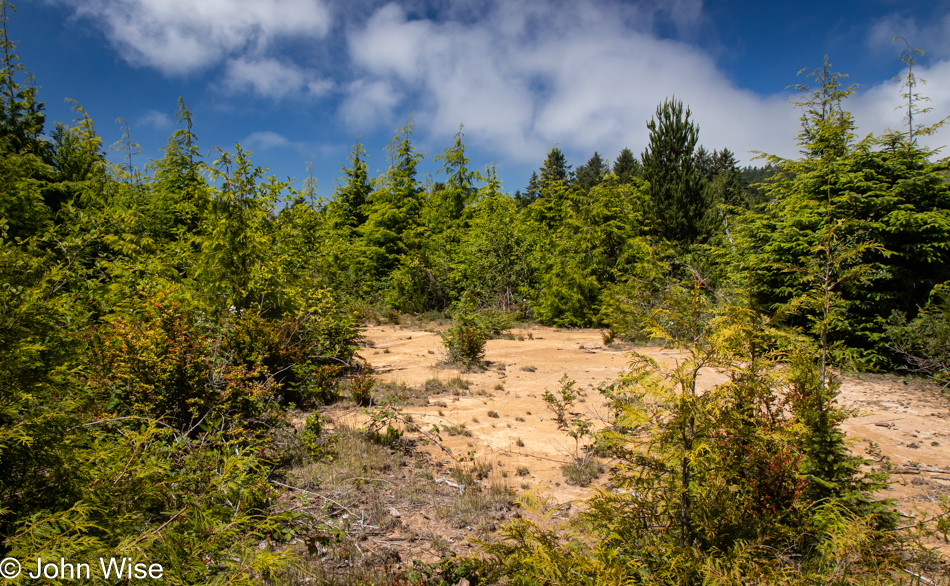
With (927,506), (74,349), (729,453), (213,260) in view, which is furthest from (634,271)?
(74,349)

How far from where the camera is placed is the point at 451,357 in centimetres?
965

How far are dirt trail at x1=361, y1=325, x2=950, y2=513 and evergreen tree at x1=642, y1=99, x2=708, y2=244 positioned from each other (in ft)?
33.6

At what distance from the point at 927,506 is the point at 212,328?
7.58 m

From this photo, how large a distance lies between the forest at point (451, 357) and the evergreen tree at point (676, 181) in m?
Result: 3.50

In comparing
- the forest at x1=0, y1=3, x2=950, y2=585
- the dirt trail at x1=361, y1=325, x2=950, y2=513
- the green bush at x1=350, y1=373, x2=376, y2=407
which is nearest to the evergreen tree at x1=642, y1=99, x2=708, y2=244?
the forest at x1=0, y1=3, x2=950, y2=585

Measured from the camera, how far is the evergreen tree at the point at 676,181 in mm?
19828

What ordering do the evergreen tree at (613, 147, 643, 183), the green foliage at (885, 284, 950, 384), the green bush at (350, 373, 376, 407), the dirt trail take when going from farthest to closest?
1. the evergreen tree at (613, 147, 643, 183)
2. the green foliage at (885, 284, 950, 384)
3. the green bush at (350, 373, 376, 407)
4. the dirt trail

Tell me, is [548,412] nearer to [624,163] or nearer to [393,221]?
[393,221]

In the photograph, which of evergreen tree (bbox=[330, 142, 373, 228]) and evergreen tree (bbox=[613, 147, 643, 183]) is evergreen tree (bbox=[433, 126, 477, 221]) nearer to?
evergreen tree (bbox=[330, 142, 373, 228])

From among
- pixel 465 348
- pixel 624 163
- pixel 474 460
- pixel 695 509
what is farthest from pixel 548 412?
pixel 624 163

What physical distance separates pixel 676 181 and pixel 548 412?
1694 cm

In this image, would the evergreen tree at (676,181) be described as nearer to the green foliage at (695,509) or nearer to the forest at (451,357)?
the forest at (451,357)

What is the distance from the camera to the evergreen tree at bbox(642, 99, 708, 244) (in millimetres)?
19828

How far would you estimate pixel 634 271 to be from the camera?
16109 mm
